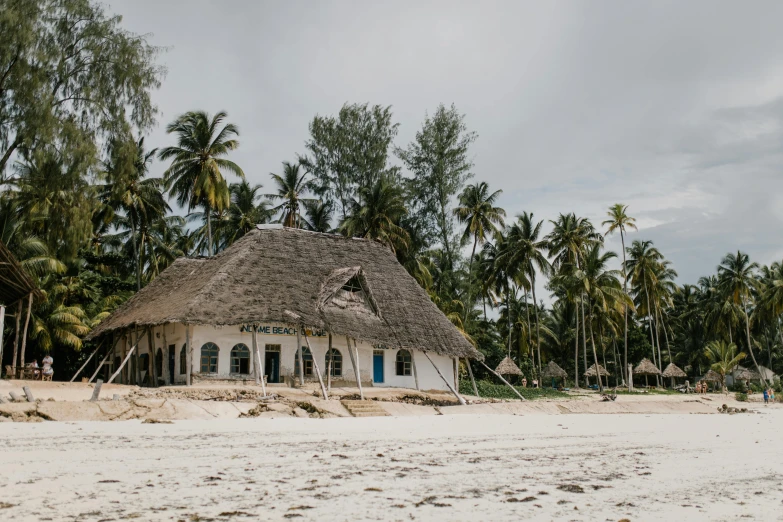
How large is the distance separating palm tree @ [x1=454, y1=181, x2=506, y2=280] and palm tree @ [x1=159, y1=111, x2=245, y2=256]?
13169 mm

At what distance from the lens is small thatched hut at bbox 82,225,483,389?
893 inches

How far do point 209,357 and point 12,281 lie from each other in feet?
20.4

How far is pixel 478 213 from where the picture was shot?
39188 mm

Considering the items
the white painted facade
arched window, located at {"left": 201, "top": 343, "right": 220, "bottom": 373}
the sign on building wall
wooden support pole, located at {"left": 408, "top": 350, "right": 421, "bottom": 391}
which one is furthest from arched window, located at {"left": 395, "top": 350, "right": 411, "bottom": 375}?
arched window, located at {"left": 201, "top": 343, "right": 220, "bottom": 373}

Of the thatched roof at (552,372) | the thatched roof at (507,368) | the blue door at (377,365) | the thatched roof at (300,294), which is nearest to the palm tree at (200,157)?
the thatched roof at (300,294)

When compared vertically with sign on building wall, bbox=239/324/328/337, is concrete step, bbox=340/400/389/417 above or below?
below

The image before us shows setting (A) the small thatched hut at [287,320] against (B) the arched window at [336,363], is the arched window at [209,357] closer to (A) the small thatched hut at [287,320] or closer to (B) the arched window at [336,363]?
(A) the small thatched hut at [287,320]

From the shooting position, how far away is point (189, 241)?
128 ft

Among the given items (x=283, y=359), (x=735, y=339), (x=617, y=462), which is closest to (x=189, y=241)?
(x=283, y=359)

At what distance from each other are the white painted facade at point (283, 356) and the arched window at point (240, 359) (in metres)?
0.12

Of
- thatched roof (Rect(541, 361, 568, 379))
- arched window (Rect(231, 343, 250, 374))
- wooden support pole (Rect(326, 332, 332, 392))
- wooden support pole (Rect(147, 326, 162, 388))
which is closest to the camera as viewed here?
wooden support pole (Rect(326, 332, 332, 392))

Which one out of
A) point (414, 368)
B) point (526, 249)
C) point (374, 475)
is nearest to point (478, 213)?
point (526, 249)

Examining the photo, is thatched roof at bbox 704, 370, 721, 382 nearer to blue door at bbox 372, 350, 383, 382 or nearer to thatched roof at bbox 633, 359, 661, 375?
thatched roof at bbox 633, 359, 661, 375

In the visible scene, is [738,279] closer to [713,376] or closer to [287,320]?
[713,376]
